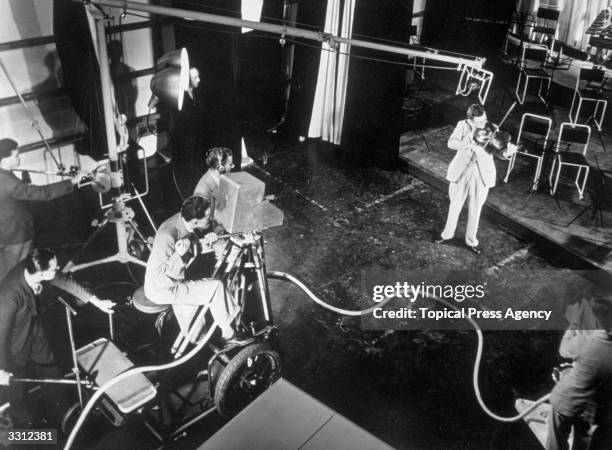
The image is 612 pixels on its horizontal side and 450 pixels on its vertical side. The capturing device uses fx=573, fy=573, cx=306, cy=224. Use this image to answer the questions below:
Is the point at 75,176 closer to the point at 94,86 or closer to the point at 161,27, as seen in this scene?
the point at 94,86

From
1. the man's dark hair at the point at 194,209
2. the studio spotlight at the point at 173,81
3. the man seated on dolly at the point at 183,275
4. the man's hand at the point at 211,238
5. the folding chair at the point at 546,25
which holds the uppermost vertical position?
the folding chair at the point at 546,25

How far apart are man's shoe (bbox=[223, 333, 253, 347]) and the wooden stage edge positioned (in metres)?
4.77

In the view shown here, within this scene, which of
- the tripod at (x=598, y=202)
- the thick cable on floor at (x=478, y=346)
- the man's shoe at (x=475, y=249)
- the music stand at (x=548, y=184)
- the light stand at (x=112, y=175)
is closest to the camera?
the thick cable on floor at (x=478, y=346)

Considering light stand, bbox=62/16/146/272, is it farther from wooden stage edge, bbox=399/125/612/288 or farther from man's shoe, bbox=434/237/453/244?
wooden stage edge, bbox=399/125/612/288

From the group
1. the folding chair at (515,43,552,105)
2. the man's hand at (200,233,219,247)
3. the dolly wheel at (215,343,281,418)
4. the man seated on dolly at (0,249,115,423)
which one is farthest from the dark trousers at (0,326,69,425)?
the folding chair at (515,43,552,105)

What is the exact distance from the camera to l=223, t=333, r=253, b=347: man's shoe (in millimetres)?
5172

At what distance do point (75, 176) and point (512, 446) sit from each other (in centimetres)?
508

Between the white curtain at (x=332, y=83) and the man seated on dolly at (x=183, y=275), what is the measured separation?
5.06 metres

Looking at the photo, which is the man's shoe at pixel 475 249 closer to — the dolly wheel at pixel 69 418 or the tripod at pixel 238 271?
the tripod at pixel 238 271

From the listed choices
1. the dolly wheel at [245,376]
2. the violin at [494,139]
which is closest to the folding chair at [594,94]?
the violin at [494,139]

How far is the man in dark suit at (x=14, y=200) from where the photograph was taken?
5713 mm

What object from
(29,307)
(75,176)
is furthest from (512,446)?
(75,176)

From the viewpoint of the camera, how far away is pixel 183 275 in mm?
5172

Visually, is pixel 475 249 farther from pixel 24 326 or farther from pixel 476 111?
pixel 24 326
